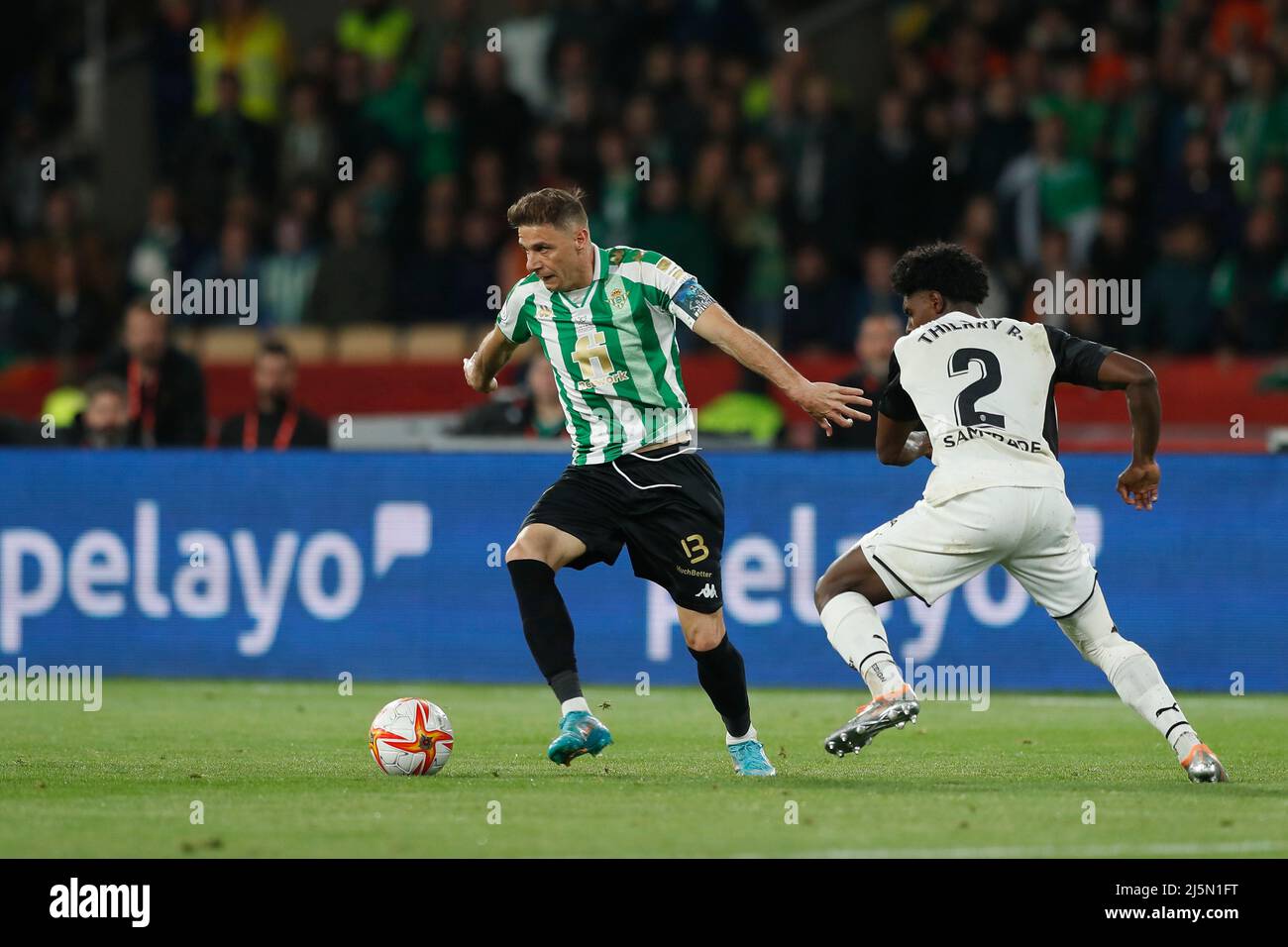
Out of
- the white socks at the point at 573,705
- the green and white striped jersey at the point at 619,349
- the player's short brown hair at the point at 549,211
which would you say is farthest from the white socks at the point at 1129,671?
the player's short brown hair at the point at 549,211

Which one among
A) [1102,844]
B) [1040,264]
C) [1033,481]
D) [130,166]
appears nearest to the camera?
[1102,844]

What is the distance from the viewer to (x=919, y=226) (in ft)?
53.0

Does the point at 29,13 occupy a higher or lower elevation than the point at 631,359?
higher

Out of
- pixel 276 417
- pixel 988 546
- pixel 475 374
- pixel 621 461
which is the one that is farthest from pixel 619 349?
pixel 276 417

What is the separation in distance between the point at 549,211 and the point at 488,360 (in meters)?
0.81

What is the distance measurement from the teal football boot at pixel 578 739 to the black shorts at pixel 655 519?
0.62 metres

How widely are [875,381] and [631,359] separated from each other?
560 centimetres

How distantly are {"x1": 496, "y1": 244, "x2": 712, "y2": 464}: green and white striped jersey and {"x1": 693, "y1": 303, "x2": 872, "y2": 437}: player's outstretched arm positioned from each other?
12.8 inches

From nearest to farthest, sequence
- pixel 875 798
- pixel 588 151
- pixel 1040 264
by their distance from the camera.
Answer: pixel 875 798 < pixel 1040 264 < pixel 588 151

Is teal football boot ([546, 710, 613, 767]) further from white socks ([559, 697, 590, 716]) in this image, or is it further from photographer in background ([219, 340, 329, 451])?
photographer in background ([219, 340, 329, 451])

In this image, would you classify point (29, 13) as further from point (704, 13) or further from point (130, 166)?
point (704, 13)

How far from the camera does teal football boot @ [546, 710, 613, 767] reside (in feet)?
25.8
